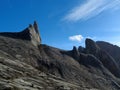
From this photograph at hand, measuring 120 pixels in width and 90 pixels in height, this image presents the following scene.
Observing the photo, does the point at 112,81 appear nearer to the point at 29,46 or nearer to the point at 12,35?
the point at 29,46

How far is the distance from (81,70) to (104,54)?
1605 inches

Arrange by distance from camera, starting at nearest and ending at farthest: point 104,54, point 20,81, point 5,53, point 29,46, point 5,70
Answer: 1. point 20,81
2. point 5,70
3. point 5,53
4. point 29,46
5. point 104,54

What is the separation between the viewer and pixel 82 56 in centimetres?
14050

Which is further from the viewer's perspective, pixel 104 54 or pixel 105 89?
pixel 104 54

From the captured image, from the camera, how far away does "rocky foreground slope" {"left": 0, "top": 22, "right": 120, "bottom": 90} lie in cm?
7781

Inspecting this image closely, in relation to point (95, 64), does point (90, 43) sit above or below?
above

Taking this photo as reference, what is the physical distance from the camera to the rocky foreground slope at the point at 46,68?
3063 inches

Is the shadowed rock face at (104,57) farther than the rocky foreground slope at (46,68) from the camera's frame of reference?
Yes

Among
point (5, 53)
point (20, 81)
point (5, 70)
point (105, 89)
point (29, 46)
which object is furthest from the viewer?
point (29, 46)

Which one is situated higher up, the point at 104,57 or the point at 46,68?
the point at 104,57

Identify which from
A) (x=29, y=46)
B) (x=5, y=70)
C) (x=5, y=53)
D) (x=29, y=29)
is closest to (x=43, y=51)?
(x=29, y=46)

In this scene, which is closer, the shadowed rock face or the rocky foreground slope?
the rocky foreground slope

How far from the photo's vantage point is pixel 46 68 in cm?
10938

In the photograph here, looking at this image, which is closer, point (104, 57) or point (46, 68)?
point (46, 68)
